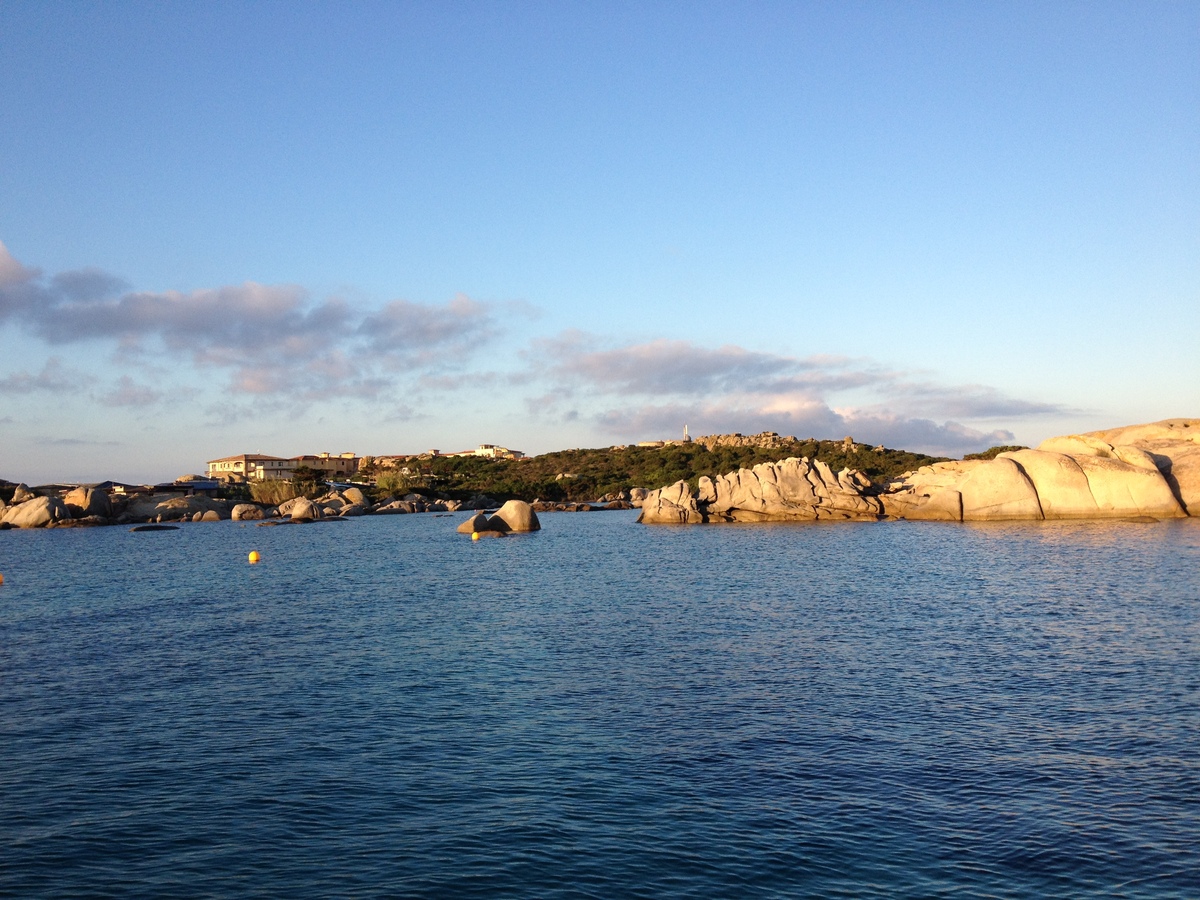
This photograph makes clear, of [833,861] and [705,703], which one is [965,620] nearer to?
[705,703]

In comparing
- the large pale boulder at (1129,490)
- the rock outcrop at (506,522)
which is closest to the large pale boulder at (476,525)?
the rock outcrop at (506,522)

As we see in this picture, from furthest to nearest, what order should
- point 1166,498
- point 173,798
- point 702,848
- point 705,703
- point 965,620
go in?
point 1166,498 → point 965,620 → point 705,703 → point 173,798 → point 702,848

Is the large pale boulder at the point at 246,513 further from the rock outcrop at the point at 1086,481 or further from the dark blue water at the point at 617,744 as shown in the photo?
the dark blue water at the point at 617,744

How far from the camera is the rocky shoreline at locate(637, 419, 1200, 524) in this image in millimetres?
72688

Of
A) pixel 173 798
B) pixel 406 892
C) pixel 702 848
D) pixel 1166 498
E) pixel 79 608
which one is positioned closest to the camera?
pixel 406 892

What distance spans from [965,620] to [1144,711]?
480 inches

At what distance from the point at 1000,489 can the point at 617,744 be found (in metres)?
67.2

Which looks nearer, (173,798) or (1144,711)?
(173,798)

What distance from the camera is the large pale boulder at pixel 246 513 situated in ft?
408

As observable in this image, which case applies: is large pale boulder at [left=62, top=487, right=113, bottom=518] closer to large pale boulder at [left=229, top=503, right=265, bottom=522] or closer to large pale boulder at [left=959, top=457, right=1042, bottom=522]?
large pale boulder at [left=229, top=503, right=265, bottom=522]

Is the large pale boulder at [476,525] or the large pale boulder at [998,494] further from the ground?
the large pale boulder at [998,494]

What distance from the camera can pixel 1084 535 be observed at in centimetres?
6069

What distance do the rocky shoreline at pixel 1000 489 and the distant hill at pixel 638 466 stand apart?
45.6 m

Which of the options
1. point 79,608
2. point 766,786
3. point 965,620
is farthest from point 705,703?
point 79,608
